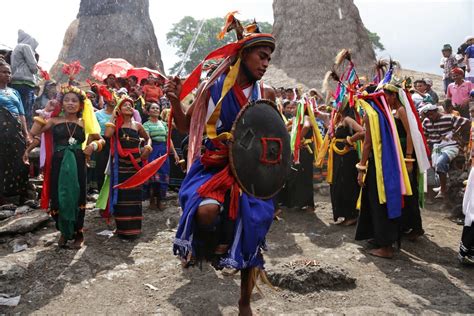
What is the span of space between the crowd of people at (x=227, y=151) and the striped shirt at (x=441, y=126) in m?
0.02

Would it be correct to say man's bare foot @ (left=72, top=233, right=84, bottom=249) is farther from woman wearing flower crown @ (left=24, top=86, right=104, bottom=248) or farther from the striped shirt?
the striped shirt

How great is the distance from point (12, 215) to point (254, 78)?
5.05m

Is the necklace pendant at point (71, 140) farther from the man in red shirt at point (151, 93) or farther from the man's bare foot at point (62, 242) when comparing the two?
the man in red shirt at point (151, 93)

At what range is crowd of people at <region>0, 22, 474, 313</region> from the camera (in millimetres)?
3203

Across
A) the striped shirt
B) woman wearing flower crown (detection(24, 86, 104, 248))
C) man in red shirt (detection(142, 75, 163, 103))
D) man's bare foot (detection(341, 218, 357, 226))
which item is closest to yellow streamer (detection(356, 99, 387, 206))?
man's bare foot (detection(341, 218, 357, 226))

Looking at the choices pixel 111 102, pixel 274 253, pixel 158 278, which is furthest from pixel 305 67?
pixel 158 278

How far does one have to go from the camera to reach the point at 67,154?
544cm

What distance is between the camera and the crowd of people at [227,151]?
10.5ft

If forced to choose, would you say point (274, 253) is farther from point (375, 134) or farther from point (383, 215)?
point (375, 134)

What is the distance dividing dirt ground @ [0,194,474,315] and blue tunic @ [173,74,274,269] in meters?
0.97

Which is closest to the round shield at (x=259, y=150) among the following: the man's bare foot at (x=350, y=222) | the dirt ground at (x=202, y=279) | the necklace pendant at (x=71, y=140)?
the dirt ground at (x=202, y=279)

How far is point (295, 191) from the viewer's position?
8305 mm

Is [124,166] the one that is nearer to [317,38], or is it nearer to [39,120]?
[39,120]

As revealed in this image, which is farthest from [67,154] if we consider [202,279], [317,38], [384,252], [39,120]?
[317,38]
